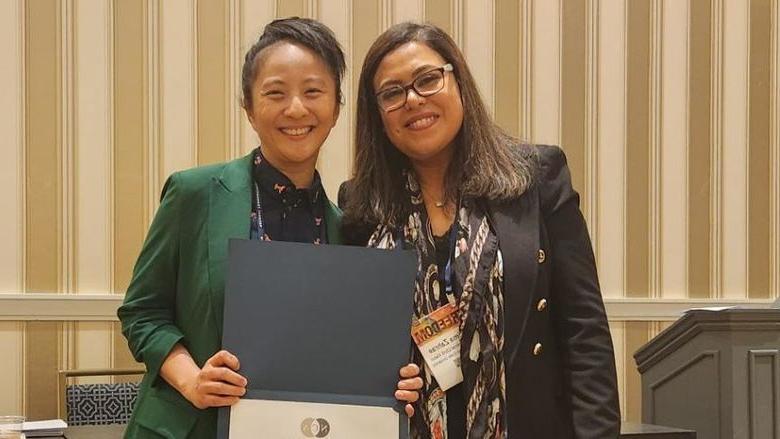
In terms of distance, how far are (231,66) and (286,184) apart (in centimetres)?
376

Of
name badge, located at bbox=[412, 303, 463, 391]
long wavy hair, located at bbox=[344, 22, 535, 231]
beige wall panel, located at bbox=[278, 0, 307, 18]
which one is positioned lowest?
name badge, located at bbox=[412, 303, 463, 391]

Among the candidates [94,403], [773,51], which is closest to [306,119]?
[94,403]

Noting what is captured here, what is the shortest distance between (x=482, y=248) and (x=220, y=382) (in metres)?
0.59

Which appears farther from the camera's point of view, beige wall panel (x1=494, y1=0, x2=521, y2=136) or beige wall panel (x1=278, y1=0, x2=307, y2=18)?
beige wall panel (x1=494, y1=0, x2=521, y2=136)

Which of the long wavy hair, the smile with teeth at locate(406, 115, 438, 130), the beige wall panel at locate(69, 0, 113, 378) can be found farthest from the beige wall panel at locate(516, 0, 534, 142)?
the smile with teeth at locate(406, 115, 438, 130)

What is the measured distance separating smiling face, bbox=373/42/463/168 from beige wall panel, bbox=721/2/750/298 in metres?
4.78

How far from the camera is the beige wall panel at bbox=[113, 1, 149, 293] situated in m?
5.50

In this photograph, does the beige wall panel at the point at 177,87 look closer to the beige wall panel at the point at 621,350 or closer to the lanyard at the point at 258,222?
the beige wall panel at the point at 621,350

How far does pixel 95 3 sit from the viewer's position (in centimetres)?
548

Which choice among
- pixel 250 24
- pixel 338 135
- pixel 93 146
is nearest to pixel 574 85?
pixel 338 135

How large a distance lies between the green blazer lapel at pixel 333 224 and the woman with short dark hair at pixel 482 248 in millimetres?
25

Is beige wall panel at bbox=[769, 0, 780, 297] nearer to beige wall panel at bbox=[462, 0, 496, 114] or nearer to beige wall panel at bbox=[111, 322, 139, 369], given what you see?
beige wall panel at bbox=[462, 0, 496, 114]

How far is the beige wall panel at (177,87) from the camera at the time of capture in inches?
220

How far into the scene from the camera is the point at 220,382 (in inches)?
71.3
